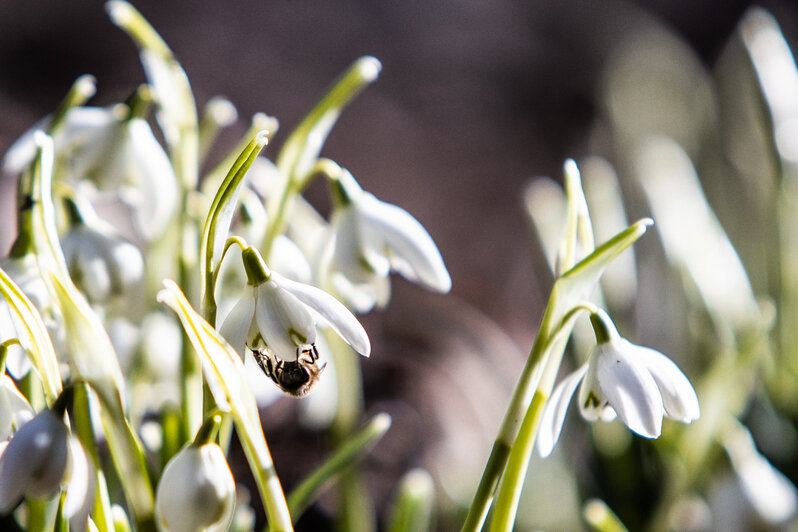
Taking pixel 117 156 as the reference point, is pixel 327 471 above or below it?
below

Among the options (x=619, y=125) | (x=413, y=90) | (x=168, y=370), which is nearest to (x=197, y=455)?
(x=168, y=370)

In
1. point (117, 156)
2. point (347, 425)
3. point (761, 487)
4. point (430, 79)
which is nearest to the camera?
point (117, 156)

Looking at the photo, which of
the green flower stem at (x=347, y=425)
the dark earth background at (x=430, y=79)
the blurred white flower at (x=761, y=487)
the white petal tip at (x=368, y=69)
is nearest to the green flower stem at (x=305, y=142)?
the white petal tip at (x=368, y=69)

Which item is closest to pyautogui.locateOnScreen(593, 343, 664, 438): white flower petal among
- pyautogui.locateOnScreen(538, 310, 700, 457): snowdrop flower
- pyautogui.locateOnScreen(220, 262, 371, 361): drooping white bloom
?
pyautogui.locateOnScreen(538, 310, 700, 457): snowdrop flower

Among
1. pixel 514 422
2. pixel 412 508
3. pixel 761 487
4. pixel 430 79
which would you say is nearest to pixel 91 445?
pixel 514 422

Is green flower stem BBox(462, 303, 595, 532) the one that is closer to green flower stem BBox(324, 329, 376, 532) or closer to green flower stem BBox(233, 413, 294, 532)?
green flower stem BBox(233, 413, 294, 532)

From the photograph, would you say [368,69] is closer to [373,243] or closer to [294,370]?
[373,243]
